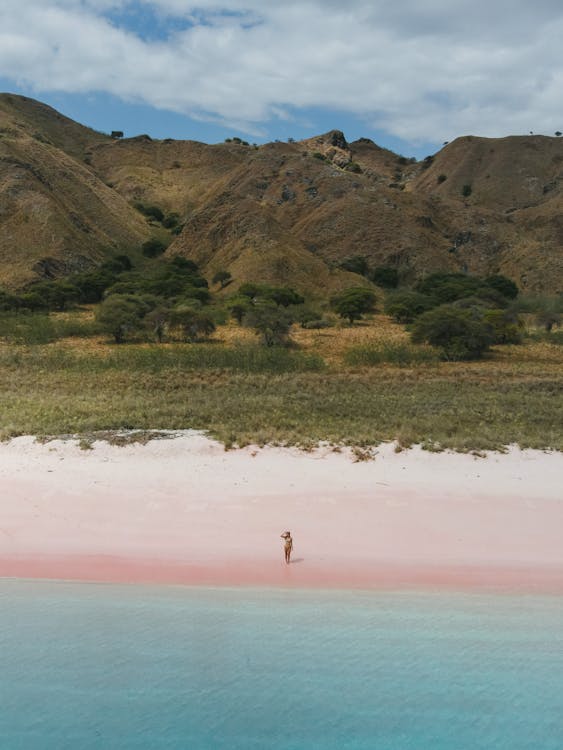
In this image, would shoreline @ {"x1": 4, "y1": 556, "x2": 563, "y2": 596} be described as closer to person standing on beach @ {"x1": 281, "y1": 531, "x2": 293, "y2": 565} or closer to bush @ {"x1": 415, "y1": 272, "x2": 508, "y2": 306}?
person standing on beach @ {"x1": 281, "y1": 531, "x2": 293, "y2": 565}

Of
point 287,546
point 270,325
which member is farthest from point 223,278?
point 287,546

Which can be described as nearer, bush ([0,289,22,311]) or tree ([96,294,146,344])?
tree ([96,294,146,344])

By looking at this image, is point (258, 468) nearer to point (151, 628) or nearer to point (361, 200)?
point (151, 628)

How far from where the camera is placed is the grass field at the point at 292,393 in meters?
14.1

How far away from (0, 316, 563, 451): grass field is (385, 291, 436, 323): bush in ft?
41.5

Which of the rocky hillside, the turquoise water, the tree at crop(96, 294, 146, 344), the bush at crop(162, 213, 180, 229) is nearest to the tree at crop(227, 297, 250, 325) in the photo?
the tree at crop(96, 294, 146, 344)

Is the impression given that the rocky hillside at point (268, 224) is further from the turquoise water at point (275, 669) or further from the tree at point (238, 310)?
the turquoise water at point (275, 669)

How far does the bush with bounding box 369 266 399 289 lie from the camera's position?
66562 mm

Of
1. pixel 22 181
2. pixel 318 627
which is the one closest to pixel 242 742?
pixel 318 627

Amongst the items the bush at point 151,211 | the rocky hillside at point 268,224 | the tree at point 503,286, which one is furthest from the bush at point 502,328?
the bush at point 151,211

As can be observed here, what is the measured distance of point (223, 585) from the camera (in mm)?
8164

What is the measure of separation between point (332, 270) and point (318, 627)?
187 feet

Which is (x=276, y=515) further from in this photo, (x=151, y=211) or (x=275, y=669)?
(x=151, y=211)

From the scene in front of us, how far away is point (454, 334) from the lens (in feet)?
103
